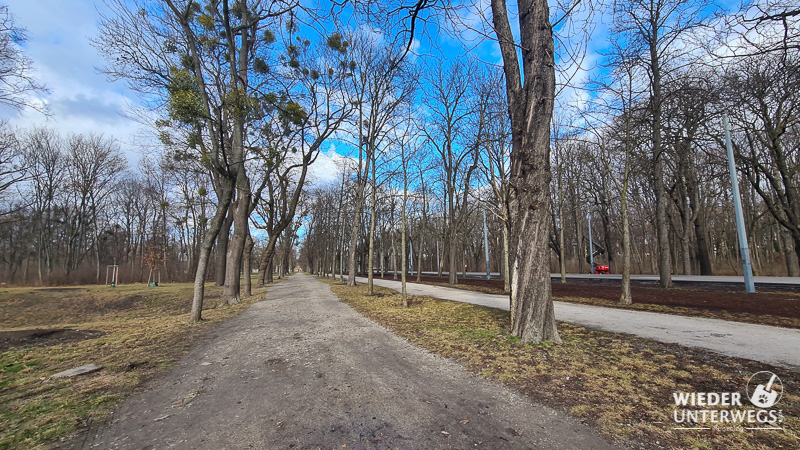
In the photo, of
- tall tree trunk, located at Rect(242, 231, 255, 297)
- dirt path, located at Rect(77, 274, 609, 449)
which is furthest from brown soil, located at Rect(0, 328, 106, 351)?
tall tree trunk, located at Rect(242, 231, 255, 297)

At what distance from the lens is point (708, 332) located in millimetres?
5996

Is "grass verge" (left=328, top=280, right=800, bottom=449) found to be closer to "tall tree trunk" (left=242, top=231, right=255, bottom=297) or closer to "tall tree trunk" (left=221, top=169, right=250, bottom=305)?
"tall tree trunk" (left=221, top=169, right=250, bottom=305)

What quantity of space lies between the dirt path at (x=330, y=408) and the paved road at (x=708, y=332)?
12.7ft

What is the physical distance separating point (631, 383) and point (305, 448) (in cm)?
341

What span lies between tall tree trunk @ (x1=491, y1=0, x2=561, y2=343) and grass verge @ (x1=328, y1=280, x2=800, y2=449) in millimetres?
469

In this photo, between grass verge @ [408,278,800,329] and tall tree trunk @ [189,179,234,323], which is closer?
grass verge @ [408,278,800,329]

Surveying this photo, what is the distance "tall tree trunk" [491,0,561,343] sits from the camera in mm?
5230

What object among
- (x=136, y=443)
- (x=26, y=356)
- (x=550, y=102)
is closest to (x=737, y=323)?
(x=550, y=102)

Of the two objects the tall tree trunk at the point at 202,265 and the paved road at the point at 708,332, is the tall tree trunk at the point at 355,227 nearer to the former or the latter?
the tall tree trunk at the point at 202,265

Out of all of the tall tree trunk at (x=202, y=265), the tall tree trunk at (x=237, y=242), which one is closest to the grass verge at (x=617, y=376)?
the tall tree trunk at (x=202, y=265)
